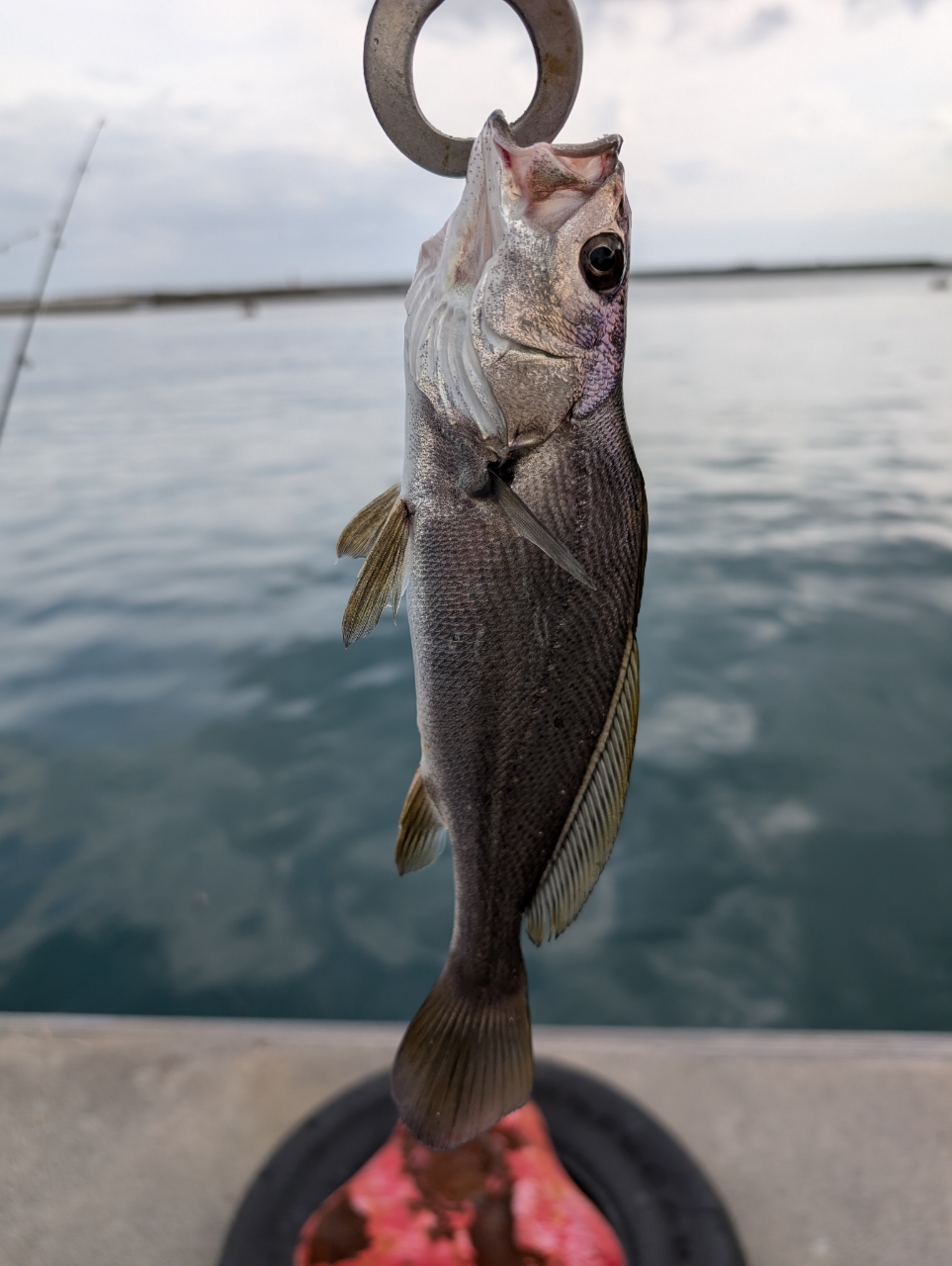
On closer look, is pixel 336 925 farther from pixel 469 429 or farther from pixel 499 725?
pixel 469 429

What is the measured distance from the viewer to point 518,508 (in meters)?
1.46

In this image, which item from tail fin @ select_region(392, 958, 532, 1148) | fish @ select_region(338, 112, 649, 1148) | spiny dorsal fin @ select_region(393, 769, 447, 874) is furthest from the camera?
spiny dorsal fin @ select_region(393, 769, 447, 874)

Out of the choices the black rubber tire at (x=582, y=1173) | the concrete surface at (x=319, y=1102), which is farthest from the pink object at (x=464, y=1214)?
the concrete surface at (x=319, y=1102)

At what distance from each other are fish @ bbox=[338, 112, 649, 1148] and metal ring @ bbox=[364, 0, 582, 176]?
9 cm

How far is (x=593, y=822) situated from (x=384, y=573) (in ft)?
2.06

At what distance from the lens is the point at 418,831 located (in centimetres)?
179

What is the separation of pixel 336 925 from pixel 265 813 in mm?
1176

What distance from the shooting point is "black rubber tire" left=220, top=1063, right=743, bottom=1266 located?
2061mm

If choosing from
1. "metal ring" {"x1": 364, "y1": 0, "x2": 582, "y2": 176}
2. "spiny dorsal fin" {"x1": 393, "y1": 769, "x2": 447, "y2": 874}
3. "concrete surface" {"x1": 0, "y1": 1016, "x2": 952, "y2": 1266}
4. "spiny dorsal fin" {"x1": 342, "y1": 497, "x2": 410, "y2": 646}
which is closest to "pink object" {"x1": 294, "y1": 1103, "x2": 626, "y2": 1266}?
"concrete surface" {"x1": 0, "y1": 1016, "x2": 952, "y2": 1266}

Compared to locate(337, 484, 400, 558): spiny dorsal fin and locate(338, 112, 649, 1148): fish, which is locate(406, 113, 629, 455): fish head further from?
locate(337, 484, 400, 558): spiny dorsal fin

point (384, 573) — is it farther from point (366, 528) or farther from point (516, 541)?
point (516, 541)

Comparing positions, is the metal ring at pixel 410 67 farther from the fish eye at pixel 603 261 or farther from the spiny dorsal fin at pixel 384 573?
the spiny dorsal fin at pixel 384 573

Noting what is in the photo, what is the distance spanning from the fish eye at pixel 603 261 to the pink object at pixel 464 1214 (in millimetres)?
1916

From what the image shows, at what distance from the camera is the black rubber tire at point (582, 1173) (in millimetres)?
2061
